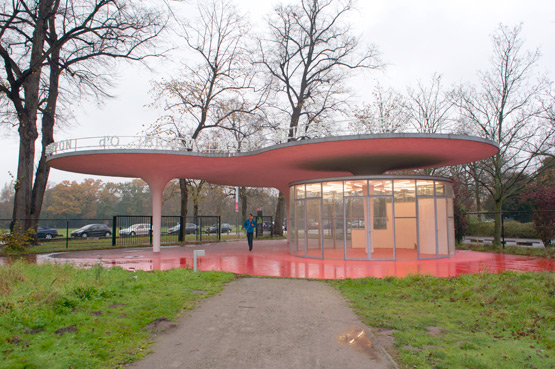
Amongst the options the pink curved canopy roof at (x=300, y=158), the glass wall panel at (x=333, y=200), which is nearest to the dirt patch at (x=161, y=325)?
the pink curved canopy roof at (x=300, y=158)

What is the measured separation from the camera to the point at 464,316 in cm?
628

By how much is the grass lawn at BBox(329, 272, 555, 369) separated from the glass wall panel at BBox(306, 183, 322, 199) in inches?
239

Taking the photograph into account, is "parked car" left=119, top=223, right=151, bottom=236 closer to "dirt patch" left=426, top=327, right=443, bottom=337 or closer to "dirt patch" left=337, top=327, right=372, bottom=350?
"dirt patch" left=337, top=327, right=372, bottom=350

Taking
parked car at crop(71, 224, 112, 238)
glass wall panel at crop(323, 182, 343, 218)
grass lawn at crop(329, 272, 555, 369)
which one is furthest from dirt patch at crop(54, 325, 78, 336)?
parked car at crop(71, 224, 112, 238)

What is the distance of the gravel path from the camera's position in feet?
14.3

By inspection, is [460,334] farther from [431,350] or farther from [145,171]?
[145,171]

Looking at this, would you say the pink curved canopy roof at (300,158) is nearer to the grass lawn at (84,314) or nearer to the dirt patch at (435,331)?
the grass lawn at (84,314)

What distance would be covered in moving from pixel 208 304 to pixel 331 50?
26560mm

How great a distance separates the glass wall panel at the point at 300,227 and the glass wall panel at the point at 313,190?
52 centimetres

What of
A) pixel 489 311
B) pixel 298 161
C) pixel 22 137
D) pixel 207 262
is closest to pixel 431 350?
pixel 489 311

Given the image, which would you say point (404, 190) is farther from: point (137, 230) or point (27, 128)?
point (27, 128)

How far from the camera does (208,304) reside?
7.14 m

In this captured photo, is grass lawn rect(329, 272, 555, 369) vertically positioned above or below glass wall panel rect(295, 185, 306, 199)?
below

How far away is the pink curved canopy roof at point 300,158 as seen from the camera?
12.8 m
